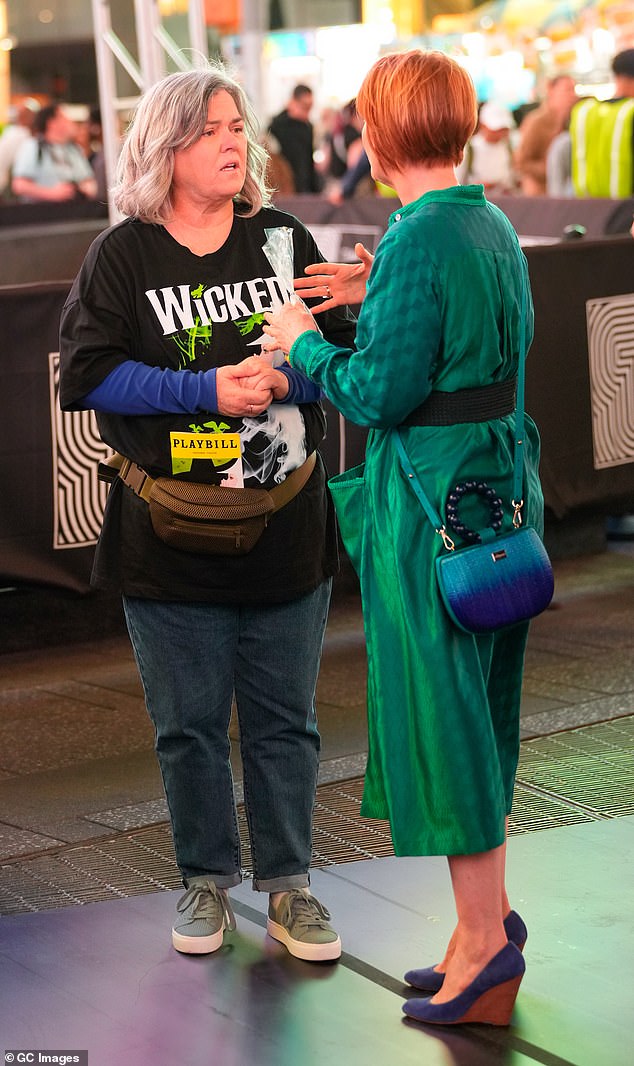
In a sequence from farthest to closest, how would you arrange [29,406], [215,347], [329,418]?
[329,418], [29,406], [215,347]

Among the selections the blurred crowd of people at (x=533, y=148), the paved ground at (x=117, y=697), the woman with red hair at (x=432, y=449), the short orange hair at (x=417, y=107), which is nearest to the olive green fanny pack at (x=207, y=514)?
the woman with red hair at (x=432, y=449)

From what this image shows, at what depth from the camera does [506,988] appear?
10.2ft

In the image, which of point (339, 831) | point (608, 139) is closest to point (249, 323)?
point (339, 831)

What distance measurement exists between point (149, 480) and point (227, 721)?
2.00 feet

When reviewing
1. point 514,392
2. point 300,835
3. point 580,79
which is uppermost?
point 580,79

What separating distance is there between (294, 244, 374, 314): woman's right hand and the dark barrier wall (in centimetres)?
301

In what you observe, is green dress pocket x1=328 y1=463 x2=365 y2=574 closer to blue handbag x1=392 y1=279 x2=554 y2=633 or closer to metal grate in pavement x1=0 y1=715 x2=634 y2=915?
blue handbag x1=392 y1=279 x2=554 y2=633

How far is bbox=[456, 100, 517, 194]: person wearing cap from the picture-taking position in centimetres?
1517

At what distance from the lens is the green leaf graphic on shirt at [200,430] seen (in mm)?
3338

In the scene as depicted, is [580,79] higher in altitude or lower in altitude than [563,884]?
higher

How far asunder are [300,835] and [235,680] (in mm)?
398

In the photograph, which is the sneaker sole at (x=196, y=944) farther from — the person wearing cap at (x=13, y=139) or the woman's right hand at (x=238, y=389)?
the person wearing cap at (x=13, y=139)

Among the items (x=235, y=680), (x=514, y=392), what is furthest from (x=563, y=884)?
(x=514, y=392)

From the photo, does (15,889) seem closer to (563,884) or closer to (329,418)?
(563,884)
